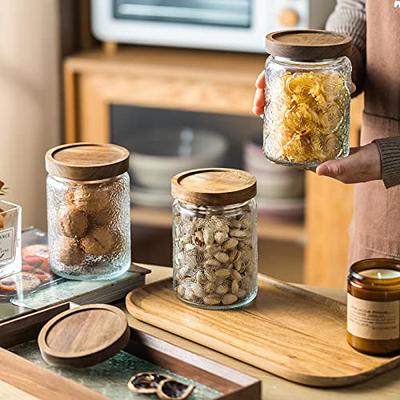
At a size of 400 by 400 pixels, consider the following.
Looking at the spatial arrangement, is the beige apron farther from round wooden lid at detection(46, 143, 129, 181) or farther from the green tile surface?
the green tile surface

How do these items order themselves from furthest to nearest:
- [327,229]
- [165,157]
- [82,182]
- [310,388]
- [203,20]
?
[165,157] < [203,20] < [327,229] < [82,182] < [310,388]

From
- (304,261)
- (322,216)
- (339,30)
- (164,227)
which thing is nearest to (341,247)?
(322,216)

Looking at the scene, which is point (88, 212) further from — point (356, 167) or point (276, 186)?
point (276, 186)

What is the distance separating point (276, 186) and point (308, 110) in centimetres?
159

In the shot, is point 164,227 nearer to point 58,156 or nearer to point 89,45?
point 89,45

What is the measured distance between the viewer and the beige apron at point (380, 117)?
6.58 ft

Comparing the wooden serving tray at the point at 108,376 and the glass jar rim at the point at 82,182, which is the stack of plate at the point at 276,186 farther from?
the wooden serving tray at the point at 108,376

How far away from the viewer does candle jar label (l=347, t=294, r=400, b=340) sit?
60.6 inches

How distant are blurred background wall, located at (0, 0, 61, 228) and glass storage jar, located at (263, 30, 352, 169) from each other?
5.26 feet

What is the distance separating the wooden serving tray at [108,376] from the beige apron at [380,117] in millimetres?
664

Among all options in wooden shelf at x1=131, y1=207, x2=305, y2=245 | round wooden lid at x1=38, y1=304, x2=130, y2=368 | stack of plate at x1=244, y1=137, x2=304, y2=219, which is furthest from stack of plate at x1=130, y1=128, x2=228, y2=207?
round wooden lid at x1=38, y1=304, x2=130, y2=368

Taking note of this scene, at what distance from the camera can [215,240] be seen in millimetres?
1690

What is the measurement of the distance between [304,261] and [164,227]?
1.46 ft

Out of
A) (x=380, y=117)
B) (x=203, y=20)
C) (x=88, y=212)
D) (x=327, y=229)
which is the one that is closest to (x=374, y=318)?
(x=88, y=212)
